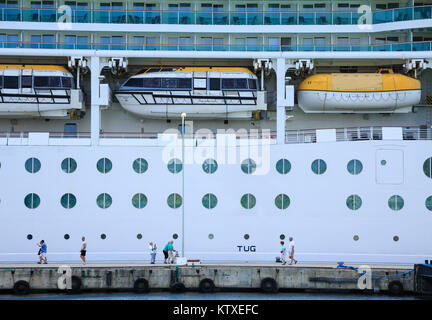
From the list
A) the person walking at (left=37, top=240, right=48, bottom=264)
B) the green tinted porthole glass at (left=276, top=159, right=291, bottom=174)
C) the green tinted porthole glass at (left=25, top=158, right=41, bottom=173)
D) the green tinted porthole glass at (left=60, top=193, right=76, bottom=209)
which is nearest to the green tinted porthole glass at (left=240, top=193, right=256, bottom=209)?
the green tinted porthole glass at (left=276, top=159, right=291, bottom=174)

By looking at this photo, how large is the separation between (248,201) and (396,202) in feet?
16.7

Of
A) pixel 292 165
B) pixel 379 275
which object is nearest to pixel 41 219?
pixel 292 165

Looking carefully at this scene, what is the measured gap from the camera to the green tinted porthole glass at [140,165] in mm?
23562

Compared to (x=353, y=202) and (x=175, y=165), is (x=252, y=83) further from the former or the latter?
(x=353, y=202)

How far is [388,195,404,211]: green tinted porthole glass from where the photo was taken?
22906 mm

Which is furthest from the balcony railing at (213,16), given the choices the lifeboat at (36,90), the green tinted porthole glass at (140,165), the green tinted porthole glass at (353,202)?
the green tinted porthole glass at (353,202)

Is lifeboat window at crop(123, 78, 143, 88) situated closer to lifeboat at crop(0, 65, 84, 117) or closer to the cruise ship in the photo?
the cruise ship

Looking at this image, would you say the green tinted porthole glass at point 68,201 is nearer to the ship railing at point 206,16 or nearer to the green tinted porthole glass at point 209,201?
the green tinted porthole glass at point 209,201

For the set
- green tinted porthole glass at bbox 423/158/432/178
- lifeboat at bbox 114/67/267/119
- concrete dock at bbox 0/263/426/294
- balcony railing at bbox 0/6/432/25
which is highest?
balcony railing at bbox 0/6/432/25

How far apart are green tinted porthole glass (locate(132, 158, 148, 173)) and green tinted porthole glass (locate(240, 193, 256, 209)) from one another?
3.60 metres

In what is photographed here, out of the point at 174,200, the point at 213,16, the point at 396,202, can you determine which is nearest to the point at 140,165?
the point at 174,200

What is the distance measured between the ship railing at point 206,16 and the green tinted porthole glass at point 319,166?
5768 millimetres

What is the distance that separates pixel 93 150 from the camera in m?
23.7
